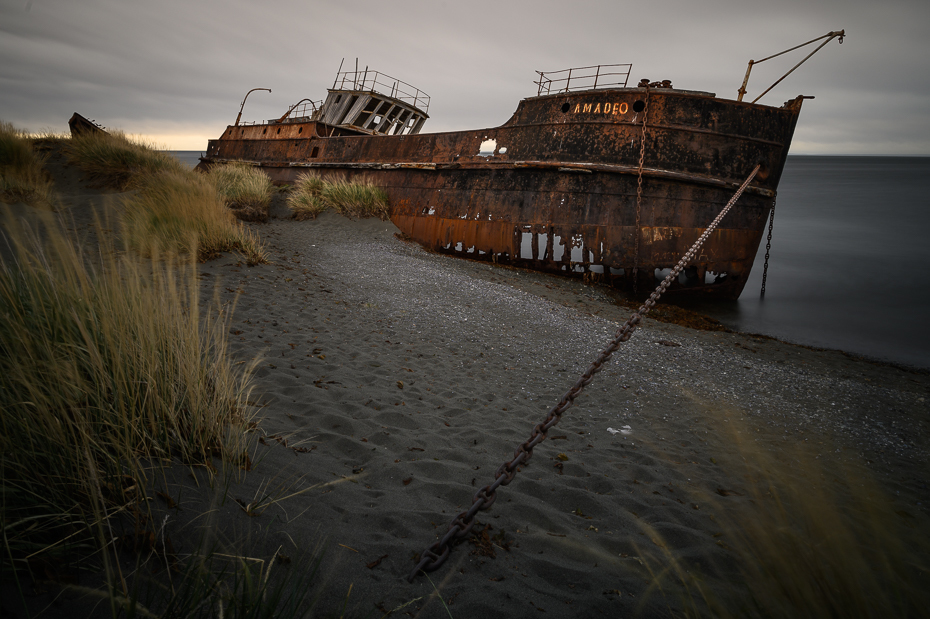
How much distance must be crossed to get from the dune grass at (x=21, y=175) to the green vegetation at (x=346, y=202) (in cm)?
476

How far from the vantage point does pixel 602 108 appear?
25.5ft

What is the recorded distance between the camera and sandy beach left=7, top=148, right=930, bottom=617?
1.39 m

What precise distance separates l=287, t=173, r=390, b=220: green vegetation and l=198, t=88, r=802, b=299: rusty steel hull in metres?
2.29

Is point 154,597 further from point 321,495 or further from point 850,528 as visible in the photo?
point 850,528

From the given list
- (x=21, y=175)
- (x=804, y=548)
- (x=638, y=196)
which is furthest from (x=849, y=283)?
(x=21, y=175)

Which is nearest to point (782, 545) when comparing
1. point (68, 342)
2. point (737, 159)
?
point (68, 342)

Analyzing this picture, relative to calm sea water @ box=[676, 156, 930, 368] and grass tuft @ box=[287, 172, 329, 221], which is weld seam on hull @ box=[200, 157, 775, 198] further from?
calm sea water @ box=[676, 156, 930, 368]

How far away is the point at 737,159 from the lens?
7.41 meters

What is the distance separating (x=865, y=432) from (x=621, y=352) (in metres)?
1.95

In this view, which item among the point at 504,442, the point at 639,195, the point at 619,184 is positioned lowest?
the point at 504,442

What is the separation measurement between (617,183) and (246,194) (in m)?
8.63

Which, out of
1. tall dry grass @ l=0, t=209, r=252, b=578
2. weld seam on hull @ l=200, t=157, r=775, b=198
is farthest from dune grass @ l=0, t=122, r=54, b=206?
tall dry grass @ l=0, t=209, r=252, b=578

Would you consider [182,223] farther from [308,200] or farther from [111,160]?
[111,160]

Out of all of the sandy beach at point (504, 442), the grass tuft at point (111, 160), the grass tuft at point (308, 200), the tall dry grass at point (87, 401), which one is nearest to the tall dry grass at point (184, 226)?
the sandy beach at point (504, 442)
